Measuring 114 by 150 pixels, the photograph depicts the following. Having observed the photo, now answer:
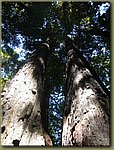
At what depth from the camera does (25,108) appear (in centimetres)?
199

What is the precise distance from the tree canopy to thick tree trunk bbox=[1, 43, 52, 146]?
0.29ft

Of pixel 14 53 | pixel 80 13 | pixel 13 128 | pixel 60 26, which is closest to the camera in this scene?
pixel 13 128

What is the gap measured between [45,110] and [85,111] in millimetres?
450

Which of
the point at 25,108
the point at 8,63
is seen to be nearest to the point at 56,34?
the point at 8,63

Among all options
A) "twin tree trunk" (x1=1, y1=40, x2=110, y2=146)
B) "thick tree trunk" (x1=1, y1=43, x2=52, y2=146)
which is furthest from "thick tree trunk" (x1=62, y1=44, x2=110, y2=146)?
"thick tree trunk" (x1=1, y1=43, x2=52, y2=146)

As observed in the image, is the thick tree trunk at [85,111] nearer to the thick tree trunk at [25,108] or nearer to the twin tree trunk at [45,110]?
the twin tree trunk at [45,110]

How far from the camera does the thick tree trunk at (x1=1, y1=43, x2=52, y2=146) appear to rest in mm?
1789

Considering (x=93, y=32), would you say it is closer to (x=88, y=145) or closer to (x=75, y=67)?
(x=75, y=67)

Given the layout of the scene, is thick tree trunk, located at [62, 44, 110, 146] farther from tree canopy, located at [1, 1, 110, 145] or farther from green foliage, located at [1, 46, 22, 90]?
green foliage, located at [1, 46, 22, 90]

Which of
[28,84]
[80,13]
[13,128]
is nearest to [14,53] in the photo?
[28,84]

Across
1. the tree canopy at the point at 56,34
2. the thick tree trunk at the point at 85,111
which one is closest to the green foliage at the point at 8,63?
the tree canopy at the point at 56,34

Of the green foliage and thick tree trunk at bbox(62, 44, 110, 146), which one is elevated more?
the green foliage

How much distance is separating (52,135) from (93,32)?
3.35 feet

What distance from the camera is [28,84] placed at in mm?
2242
